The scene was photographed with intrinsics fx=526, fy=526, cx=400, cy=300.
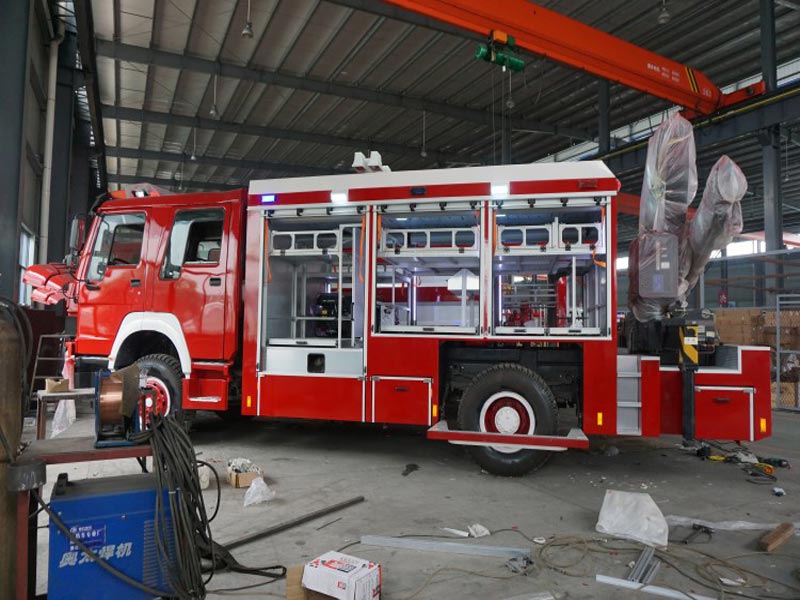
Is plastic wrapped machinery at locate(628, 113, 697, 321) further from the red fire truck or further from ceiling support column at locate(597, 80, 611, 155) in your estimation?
ceiling support column at locate(597, 80, 611, 155)

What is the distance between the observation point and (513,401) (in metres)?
5.06

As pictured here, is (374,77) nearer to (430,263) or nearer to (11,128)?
(11,128)

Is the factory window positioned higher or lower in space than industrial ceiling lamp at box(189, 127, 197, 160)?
lower

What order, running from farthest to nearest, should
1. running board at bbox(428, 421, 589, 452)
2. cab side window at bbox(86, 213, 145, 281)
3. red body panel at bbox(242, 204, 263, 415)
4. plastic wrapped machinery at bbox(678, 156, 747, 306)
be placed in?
1. cab side window at bbox(86, 213, 145, 281)
2. red body panel at bbox(242, 204, 263, 415)
3. plastic wrapped machinery at bbox(678, 156, 747, 306)
4. running board at bbox(428, 421, 589, 452)

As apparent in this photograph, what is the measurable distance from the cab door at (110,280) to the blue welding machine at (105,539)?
4190mm

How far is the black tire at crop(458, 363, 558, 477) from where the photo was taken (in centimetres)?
491

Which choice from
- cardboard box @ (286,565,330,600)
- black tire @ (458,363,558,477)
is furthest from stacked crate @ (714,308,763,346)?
cardboard box @ (286,565,330,600)

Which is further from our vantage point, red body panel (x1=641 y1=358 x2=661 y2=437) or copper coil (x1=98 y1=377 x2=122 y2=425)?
red body panel (x1=641 y1=358 x2=661 y2=437)

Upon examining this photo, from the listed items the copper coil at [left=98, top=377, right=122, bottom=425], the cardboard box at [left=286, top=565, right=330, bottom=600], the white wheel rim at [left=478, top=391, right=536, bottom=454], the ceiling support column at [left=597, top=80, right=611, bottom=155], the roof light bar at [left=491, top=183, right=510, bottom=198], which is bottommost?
the cardboard box at [left=286, top=565, right=330, bottom=600]

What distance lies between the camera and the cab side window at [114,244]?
640cm

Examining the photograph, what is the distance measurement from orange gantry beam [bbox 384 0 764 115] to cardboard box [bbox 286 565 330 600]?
712cm

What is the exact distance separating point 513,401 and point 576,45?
21.1 feet

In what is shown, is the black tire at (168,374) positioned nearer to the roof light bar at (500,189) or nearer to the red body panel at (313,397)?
the red body panel at (313,397)

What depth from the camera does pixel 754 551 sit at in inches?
136
